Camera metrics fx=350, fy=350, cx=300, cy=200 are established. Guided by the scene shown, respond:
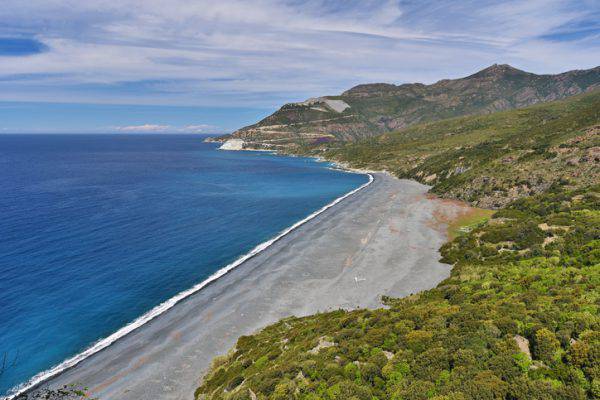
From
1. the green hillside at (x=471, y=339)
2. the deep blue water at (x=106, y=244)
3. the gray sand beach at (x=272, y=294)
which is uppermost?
the green hillside at (x=471, y=339)

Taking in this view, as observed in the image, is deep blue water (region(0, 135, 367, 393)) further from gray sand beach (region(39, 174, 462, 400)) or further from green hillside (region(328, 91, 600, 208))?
green hillside (region(328, 91, 600, 208))

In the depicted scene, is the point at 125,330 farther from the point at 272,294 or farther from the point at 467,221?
the point at 467,221

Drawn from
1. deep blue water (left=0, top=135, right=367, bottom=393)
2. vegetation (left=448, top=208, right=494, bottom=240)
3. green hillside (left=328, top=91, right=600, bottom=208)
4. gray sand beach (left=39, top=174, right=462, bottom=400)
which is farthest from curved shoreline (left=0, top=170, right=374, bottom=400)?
green hillside (left=328, top=91, right=600, bottom=208)

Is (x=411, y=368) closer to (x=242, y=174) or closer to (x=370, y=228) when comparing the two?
(x=370, y=228)

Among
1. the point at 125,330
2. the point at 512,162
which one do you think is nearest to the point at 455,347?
the point at 125,330

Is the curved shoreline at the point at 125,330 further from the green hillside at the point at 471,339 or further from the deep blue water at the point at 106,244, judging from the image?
the green hillside at the point at 471,339

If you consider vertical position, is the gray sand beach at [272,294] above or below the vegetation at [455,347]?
below

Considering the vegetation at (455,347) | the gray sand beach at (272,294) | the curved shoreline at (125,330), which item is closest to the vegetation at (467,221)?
the gray sand beach at (272,294)

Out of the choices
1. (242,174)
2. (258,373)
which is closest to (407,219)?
(258,373)
